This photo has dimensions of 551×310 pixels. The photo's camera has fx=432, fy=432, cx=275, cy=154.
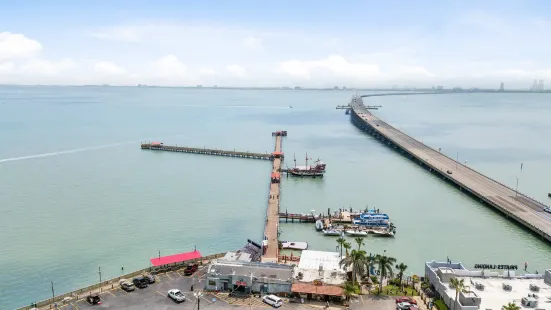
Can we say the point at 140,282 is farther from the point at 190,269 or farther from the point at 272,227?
the point at 272,227

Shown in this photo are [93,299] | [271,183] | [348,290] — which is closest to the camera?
[93,299]

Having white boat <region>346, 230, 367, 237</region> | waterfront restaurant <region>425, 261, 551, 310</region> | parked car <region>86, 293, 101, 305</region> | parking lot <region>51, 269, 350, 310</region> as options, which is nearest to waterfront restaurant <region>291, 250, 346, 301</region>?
parking lot <region>51, 269, 350, 310</region>

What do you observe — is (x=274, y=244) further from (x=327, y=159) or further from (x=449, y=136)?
(x=449, y=136)

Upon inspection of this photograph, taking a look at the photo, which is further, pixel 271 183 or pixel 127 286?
pixel 271 183

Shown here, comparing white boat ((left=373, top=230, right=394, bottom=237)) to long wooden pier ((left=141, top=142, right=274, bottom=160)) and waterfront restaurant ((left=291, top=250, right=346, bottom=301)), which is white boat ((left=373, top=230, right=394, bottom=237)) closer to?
waterfront restaurant ((left=291, top=250, right=346, bottom=301))

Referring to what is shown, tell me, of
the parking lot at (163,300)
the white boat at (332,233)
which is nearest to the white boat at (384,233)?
the white boat at (332,233)

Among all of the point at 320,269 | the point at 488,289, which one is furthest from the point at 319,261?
the point at 488,289

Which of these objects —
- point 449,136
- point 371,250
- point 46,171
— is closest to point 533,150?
point 449,136
